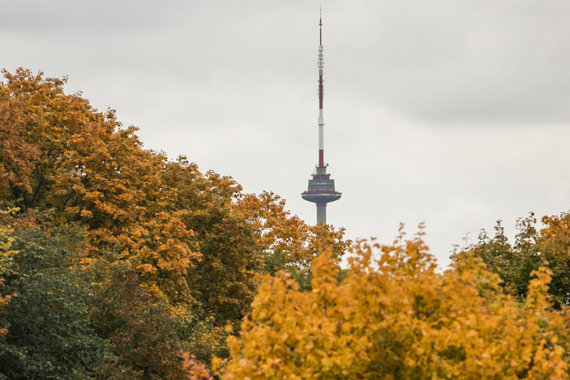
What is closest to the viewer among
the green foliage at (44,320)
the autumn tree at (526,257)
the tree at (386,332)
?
the tree at (386,332)

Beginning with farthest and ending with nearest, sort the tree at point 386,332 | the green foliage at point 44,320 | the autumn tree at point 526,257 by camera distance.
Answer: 1. the autumn tree at point 526,257
2. the green foliage at point 44,320
3. the tree at point 386,332

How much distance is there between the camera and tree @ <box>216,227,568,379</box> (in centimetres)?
1451

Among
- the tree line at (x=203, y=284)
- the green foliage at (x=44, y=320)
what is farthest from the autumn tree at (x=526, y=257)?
the green foliage at (x=44, y=320)

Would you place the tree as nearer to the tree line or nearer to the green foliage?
the tree line

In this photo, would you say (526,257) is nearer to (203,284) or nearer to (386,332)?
(203,284)

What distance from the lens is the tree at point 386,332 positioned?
14.5 metres

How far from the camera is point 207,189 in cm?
5719

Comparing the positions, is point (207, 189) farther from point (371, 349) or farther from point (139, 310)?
A: point (371, 349)

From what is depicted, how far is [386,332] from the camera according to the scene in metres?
15.0

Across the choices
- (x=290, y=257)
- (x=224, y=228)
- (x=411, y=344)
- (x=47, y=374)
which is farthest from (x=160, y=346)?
(x=290, y=257)

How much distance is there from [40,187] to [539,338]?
117 feet

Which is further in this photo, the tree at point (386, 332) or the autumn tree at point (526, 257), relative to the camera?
the autumn tree at point (526, 257)

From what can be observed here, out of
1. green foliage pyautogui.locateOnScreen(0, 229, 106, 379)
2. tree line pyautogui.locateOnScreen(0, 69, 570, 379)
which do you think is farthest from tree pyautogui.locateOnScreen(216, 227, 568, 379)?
green foliage pyautogui.locateOnScreen(0, 229, 106, 379)

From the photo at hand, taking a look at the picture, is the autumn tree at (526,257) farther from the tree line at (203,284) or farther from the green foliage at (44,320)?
the green foliage at (44,320)
